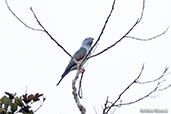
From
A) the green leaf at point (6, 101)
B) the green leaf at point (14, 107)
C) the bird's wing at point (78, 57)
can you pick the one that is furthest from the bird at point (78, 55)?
the green leaf at point (14, 107)

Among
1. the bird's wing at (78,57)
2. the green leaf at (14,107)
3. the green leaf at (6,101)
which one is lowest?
the green leaf at (14,107)

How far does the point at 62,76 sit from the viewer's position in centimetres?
727

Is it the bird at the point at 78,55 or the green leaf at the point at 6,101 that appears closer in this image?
the green leaf at the point at 6,101

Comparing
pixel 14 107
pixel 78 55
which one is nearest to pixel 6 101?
pixel 14 107

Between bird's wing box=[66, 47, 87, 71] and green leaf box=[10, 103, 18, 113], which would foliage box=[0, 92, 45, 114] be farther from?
bird's wing box=[66, 47, 87, 71]

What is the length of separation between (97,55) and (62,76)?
3562mm

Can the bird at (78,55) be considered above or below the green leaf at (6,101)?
above

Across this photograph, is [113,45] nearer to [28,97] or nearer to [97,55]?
[97,55]

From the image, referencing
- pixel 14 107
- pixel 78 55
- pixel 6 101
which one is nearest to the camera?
pixel 14 107

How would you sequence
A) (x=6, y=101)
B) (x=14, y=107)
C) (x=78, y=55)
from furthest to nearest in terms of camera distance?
1. (x=78, y=55)
2. (x=6, y=101)
3. (x=14, y=107)

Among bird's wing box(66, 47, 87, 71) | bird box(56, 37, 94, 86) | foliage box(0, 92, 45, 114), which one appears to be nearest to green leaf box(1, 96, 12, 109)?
foliage box(0, 92, 45, 114)

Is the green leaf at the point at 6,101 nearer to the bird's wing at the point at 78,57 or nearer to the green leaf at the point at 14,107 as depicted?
the green leaf at the point at 14,107

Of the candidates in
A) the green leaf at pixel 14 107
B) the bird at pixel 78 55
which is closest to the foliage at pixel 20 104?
the green leaf at pixel 14 107

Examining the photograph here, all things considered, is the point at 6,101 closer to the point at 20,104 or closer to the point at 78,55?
the point at 20,104
